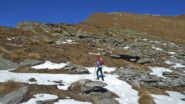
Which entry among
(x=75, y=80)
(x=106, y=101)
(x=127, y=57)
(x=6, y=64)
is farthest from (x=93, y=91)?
(x=127, y=57)

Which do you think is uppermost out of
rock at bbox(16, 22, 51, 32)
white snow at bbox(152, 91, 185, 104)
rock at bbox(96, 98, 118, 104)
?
rock at bbox(16, 22, 51, 32)

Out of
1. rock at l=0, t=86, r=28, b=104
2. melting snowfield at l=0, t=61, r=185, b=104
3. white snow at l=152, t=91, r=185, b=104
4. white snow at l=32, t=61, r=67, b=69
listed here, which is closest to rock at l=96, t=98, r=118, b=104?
melting snowfield at l=0, t=61, r=185, b=104

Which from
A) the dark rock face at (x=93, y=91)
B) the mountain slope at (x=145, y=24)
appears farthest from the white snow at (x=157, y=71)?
the mountain slope at (x=145, y=24)

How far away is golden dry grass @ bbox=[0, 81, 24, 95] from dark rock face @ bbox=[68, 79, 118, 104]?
3400 millimetres

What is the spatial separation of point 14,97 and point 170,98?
36.2 feet

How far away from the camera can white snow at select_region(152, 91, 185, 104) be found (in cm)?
2346

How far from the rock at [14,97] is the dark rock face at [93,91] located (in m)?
Answer: 3.46

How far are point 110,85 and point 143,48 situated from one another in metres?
21.5

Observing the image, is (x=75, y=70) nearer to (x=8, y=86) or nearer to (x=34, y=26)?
(x=8, y=86)

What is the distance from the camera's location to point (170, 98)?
24.8 m

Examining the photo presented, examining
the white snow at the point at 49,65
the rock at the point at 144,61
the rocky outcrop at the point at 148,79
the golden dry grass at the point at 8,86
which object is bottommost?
the rocky outcrop at the point at 148,79

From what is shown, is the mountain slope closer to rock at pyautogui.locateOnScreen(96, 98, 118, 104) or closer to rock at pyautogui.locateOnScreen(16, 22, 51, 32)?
rock at pyautogui.locateOnScreen(16, 22, 51, 32)

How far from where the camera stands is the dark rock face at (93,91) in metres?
21.5

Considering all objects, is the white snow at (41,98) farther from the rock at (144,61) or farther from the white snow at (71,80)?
the rock at (144,61)
